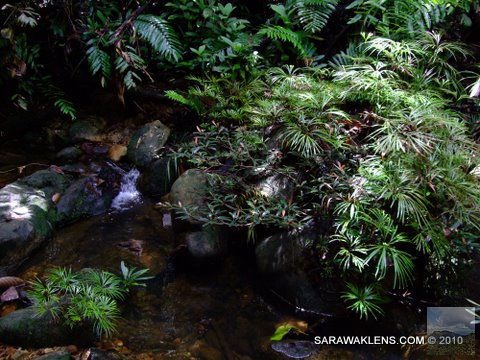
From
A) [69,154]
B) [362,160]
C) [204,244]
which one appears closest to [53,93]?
[69,154]

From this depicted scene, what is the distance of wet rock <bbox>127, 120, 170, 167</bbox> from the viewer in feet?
15.6

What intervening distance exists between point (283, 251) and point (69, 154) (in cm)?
325

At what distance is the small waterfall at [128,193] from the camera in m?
4.55

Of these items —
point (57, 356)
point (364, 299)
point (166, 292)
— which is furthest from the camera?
point (166, 292)

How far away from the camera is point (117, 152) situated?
5059mm

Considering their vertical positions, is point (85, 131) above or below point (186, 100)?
below

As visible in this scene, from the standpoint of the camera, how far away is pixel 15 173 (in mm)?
4578

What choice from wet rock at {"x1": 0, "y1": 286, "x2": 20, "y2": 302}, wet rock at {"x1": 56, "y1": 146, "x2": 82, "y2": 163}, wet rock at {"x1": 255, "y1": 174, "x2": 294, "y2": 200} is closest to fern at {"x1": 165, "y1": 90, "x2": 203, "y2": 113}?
wet rock at {"x1": 255, "y1": 174, "x2": 294, "y2": 200}

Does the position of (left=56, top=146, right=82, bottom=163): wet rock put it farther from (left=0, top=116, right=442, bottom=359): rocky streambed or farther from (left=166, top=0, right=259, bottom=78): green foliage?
(left=166, top=0, right=259, bottom=78): green foliage

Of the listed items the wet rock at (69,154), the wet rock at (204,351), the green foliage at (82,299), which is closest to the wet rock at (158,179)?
the wet rock at (69,154)

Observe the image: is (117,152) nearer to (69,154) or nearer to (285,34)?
(69,154)

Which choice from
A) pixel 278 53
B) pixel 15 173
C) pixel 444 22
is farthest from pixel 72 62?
pixel 444 22

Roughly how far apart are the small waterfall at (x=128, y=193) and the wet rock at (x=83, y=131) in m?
0.88

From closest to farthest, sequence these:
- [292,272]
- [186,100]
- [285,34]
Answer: [292,272], [186,100], [285,34]
